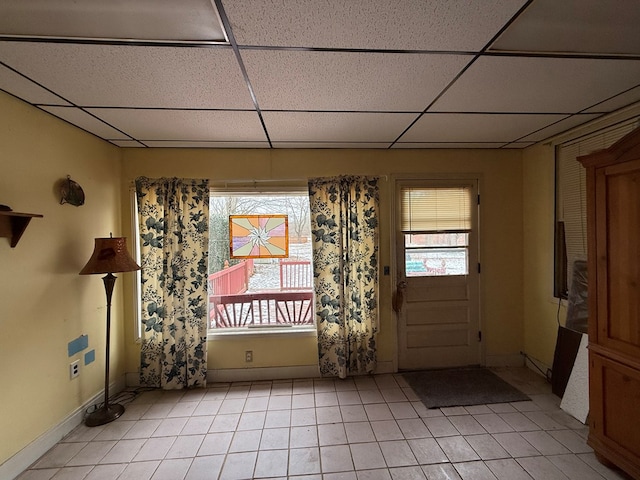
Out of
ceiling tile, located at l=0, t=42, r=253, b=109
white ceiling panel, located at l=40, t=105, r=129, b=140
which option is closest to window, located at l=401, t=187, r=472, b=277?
ceiling tile, located at l=0, t=42, r=253, b=109

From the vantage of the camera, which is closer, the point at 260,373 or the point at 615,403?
the point at 615,403

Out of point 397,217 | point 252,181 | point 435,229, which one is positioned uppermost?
point 252,181

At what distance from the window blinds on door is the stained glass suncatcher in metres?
1.30

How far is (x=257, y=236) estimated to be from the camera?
307 cm

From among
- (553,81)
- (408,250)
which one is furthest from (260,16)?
(408,250)

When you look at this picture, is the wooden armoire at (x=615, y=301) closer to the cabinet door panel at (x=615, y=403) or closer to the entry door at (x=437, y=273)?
the cabinet door panel at (x=615, y=403)

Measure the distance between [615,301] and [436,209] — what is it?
1634 millimetres

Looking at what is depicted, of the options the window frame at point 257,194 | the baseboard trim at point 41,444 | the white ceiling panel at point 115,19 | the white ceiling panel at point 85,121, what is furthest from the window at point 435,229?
the baseboard trim at point 41,444

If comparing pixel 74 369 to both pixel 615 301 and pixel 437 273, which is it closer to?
pixel 437 273

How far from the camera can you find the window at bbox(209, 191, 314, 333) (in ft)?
Result: 10.1

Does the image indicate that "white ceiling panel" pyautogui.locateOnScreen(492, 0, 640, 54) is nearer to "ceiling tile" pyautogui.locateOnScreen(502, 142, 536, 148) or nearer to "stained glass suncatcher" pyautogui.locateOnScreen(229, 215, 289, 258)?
"ceiling tile" pyautogui.locateOnScreen(502, 142, 536, 148)

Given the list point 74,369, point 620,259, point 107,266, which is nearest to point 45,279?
point 107,266

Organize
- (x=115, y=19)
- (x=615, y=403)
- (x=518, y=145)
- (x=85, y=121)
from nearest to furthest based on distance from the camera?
(x=115, y=19) < (x=615, y=403) < (x=85, y=121) < (x=518, y=145)

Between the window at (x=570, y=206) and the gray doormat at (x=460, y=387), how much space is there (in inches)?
40.0
